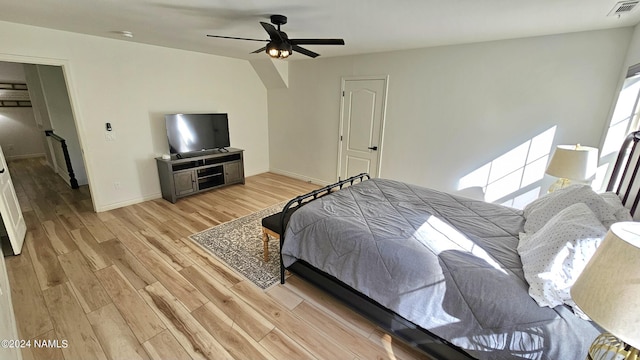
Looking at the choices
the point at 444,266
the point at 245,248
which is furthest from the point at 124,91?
the point at 444,266

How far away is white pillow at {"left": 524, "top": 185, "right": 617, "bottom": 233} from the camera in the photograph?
1633 millimetres

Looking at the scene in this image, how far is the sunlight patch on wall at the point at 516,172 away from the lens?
3.24 m

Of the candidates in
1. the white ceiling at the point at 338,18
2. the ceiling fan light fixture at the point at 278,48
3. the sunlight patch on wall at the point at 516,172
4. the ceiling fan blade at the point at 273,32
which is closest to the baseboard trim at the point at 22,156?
the white ceiling at the point at 338,18

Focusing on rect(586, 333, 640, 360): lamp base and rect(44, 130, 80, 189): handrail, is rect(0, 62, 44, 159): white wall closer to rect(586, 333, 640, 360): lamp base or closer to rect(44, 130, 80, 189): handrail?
rect(44, 130, 80, 189): handrail

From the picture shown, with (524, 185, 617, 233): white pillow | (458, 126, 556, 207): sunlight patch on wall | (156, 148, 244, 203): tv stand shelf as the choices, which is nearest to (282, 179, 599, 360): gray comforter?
(524, 185, 617, 233): white pillow

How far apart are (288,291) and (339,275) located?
2.17 ft

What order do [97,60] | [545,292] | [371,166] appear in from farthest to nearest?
[371,166], [97,60], [545,292]

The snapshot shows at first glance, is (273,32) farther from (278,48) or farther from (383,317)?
(383,317)

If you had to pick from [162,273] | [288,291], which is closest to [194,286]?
[162,273]

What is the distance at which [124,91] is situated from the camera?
3.88 m

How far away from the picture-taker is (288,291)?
2.37 meters

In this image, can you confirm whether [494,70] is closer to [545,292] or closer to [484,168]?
[484,168]

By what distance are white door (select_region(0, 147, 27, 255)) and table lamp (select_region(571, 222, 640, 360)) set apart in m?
4.39

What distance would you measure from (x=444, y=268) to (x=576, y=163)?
195 cm
